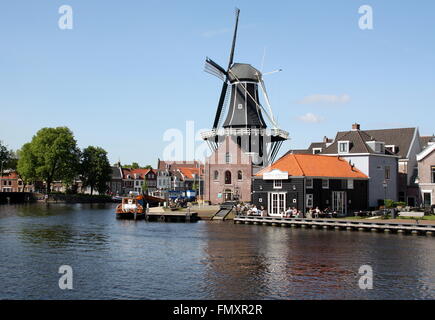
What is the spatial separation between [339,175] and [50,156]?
83.2 metres

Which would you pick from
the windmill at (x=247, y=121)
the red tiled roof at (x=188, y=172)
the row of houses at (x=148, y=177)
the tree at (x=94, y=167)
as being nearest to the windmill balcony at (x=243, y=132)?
the windmill at (x=247, y=121)

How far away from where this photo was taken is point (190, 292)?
84.7ft

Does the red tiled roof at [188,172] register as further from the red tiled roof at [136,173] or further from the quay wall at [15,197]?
the quay wall at [15,197]

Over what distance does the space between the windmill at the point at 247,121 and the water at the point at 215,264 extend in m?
34.0

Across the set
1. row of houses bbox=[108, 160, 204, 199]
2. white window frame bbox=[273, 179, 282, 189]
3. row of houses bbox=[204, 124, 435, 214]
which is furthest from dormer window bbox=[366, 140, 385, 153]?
row of houses bbox=[108, 160, 204, 199]

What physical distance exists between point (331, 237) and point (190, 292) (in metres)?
24.2

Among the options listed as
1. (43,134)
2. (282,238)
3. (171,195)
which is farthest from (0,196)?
(282,238)

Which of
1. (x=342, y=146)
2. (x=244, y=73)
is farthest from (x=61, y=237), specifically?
(x=244, y=73)

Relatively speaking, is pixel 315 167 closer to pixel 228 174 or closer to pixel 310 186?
pixel 310 186

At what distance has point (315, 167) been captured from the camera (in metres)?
63.7

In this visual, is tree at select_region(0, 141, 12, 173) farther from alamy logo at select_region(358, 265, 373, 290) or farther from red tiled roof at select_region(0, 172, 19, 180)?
alamy logo at select_region(358, 265, 373, 290)

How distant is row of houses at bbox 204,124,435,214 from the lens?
6209 centimetres
